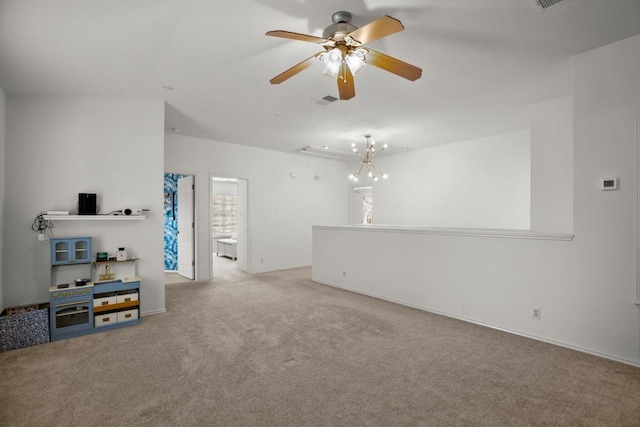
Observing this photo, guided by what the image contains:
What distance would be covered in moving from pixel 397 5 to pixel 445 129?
3.73 m

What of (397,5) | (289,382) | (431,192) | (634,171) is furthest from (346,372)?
(431,192)

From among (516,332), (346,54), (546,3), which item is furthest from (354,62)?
(516,332)

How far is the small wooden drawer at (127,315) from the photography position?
366 cm

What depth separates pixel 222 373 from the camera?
2588mm

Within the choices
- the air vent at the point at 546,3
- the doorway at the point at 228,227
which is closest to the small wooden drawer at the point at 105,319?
the doorway at the point at 228,227

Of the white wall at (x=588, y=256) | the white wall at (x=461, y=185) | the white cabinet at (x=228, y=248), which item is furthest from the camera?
the white cabinet at (x=228, y=248)

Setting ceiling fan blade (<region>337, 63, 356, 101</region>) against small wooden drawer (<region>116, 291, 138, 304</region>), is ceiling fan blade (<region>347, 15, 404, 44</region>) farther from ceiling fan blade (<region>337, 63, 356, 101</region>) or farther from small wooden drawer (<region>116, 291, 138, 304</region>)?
small wooden drawer (<region>116, 291, 138, 304</region>)

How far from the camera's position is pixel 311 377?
2512 millimetres

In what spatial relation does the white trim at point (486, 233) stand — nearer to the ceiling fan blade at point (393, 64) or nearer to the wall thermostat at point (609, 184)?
the wall thermostat at point (609, 184)

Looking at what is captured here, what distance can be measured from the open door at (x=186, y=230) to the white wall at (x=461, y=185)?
4487 mm

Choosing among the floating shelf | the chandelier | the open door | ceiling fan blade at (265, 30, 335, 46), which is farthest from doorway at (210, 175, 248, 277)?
ceiling fan blade at (265, 30, 335, 46)

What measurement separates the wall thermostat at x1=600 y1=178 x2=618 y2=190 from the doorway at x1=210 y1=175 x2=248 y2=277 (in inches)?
234

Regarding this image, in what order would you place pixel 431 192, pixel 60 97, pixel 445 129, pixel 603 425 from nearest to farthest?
pixel 603 425
pixel 60 97
pixel 445 129
pixel 431 192

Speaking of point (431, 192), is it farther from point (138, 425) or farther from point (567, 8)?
point (138, 425)
